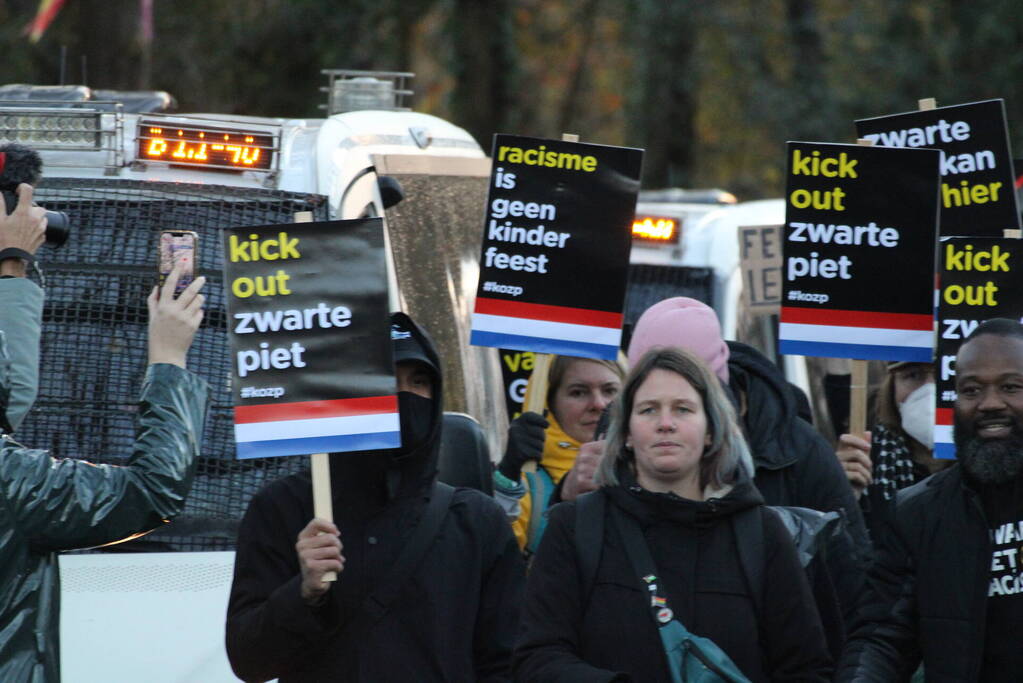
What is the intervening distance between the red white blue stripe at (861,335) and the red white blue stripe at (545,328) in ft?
2.06

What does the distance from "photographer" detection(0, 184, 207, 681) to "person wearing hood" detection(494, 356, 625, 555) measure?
1.70 m

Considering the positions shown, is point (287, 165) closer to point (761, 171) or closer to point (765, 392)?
point (765, 392)

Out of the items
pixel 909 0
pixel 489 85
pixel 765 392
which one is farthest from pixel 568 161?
pixel 909 0

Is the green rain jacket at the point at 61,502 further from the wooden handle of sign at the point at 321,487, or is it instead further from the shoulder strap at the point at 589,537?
the shoulder strap at the point at 589,537

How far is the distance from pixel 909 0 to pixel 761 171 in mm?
3495

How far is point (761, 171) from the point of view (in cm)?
2556

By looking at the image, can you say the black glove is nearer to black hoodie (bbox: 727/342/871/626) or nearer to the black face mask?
black hoodie (bbox: 727/342/871/626)

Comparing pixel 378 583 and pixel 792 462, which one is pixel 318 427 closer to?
pixel 378 583

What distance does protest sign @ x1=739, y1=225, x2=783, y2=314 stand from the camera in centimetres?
874

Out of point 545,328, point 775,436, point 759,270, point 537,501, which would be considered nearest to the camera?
point 775,436

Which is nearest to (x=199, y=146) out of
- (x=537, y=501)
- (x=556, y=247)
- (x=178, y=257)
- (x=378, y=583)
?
(x=556, y=247)

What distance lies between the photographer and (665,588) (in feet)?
14.2

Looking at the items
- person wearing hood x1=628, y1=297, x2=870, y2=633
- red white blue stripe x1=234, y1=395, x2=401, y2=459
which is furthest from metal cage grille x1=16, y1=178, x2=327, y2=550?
person wearing hood x1=628, y1=297, x2=870, y2=633

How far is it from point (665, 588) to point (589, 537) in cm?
22
